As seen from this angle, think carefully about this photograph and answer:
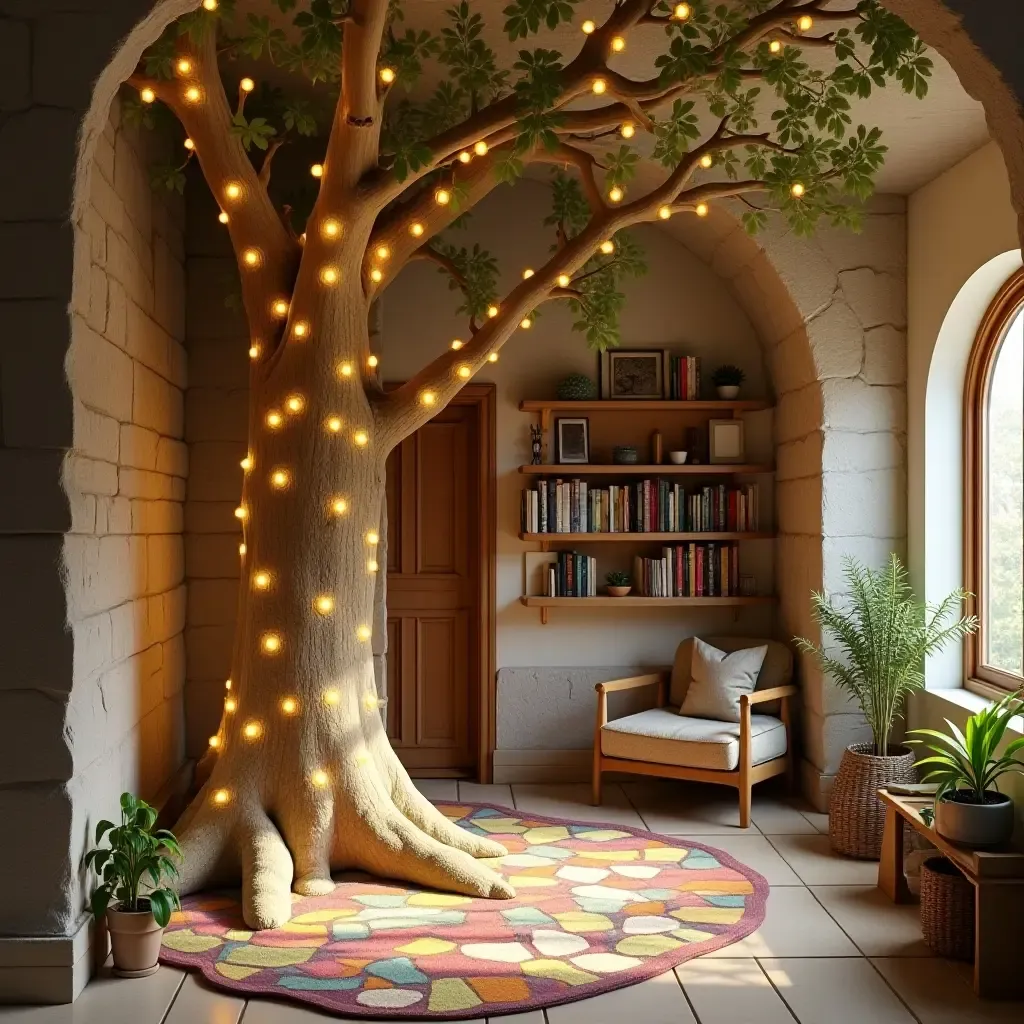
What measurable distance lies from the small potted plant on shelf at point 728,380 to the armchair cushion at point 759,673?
50.2 inches

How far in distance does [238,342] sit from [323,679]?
2009 millimetres

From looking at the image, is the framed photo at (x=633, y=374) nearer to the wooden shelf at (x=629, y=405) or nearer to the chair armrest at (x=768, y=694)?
the wooden shelf at (x=629, y=405)

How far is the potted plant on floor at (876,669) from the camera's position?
489 cm

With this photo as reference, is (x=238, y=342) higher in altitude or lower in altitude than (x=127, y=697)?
higher

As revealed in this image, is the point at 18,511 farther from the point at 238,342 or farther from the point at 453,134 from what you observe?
the point at 238,342

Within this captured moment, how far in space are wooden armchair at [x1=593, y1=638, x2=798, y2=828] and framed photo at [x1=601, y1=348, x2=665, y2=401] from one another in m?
1.47

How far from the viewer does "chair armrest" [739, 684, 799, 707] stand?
5.34 m

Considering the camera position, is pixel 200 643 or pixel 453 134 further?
pixel 200 643

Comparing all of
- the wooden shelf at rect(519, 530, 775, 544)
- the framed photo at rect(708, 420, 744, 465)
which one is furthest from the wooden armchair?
the framed photo at rect(708, 420, 744, 465)

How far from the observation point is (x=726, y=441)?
20.6ft

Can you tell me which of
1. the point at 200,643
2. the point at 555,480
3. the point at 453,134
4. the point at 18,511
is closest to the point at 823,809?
the point at 555,480

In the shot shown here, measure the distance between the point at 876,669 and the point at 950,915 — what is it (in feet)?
4.68

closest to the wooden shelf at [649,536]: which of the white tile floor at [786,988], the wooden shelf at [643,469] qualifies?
the wooden shelf at [643,469]

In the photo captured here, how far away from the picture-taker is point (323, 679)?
4.47 m
